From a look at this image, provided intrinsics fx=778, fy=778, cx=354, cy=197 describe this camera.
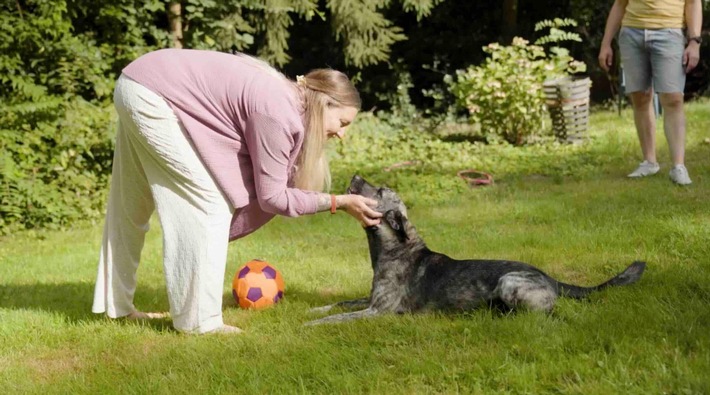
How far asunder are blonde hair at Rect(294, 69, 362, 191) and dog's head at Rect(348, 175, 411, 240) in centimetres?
39

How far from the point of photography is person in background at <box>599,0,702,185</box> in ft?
24.4

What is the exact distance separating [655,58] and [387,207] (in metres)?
4.09

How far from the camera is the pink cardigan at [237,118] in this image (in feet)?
13.8

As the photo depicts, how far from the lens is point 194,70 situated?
4.38m

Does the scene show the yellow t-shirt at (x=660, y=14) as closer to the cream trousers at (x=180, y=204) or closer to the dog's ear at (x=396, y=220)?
the dog's ear at (x=396, y=220)

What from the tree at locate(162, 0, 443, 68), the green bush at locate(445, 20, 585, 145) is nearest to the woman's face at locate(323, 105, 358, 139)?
the tree at locate(162, 0, 443, 68)

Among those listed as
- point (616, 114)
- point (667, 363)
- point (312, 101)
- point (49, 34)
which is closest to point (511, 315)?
point (667, 363)

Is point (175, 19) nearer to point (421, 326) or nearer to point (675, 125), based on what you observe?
Answer: point (675, 125)

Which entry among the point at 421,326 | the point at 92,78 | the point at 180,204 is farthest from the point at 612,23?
the point at 92,78

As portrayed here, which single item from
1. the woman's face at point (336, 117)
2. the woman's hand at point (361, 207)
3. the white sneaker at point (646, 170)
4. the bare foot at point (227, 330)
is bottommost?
the white sneaker at point (646, 170)

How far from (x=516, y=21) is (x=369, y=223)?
1216 cm

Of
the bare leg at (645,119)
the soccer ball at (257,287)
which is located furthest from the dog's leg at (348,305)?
the bare leg at (645,119)

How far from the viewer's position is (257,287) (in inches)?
201

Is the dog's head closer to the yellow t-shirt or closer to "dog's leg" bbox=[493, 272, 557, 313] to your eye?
"dog's leg" bbox=[493, 272, 557, 313]
